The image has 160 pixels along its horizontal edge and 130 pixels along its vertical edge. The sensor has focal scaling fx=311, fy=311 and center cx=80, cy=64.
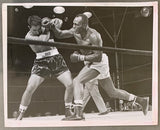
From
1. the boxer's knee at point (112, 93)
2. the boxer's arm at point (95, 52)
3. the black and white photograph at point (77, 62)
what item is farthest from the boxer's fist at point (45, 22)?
the boxer's knee at point (112, 93)

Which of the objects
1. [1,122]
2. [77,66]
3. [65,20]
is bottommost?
[1,122]

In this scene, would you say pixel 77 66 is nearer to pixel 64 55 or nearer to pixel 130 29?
pixel 64 55

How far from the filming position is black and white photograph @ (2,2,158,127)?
742 millimetres

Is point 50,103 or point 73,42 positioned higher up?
point 73,42

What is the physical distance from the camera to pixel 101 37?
754mm

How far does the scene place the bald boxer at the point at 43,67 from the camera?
0.74 m

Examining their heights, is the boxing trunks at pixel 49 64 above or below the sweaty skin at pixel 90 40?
below

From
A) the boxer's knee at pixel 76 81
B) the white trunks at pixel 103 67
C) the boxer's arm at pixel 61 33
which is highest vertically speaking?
the boxer's arm at pixel 61 33

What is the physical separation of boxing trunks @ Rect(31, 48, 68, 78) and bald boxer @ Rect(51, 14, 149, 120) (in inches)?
1.2

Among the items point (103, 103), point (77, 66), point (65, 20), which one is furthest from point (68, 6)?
point (103, 103)

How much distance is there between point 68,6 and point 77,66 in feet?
0.48

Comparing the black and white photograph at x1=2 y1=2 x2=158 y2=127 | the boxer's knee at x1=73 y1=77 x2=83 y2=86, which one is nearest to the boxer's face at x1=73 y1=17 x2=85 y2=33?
the black and white photograph at x1=2 y1=2 x2=158 y2=127

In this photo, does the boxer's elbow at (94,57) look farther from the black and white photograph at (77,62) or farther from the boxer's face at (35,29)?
the boxer's face at (35,29)

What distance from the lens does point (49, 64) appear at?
750mm
